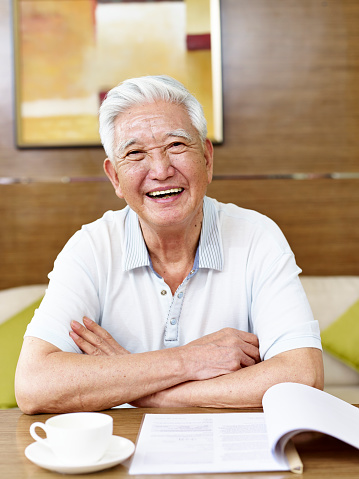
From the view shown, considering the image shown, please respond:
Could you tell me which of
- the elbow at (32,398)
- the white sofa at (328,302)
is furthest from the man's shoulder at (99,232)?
the white sofa at (328,302)

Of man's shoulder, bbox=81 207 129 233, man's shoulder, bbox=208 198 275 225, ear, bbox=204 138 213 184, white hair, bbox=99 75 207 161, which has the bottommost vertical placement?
man's shoulder, bbox=81 207 129 233

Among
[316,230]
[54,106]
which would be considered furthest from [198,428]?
[54,106]

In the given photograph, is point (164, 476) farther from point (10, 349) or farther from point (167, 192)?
point (10, 349)

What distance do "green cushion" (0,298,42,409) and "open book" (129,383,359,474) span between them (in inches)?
38.3

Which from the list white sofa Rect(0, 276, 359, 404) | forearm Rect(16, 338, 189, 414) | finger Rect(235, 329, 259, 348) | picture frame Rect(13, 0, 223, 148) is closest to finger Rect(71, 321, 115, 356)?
forearm Rect(16, 338, 189, 414)

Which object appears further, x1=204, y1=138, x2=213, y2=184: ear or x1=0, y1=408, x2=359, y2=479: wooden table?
x1=204, y1=138, x2=213, y2=184: ear

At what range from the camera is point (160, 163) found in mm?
1684

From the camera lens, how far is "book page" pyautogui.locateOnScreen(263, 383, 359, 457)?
100cm

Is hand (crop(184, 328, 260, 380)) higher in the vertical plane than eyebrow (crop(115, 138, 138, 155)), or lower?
lower

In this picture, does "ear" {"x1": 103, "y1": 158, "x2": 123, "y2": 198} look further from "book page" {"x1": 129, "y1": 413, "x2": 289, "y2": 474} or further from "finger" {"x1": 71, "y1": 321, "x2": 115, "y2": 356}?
"book page" {"x1": 129, "y1": 413, "x2": 289, "y2": 474}

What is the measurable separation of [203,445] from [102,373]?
40cm

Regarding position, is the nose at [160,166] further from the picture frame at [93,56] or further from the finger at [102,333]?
the picture frame at [93,56]

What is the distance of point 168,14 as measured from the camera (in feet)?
9.40

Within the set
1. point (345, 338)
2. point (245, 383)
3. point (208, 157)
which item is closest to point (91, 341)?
point (245, 383)
